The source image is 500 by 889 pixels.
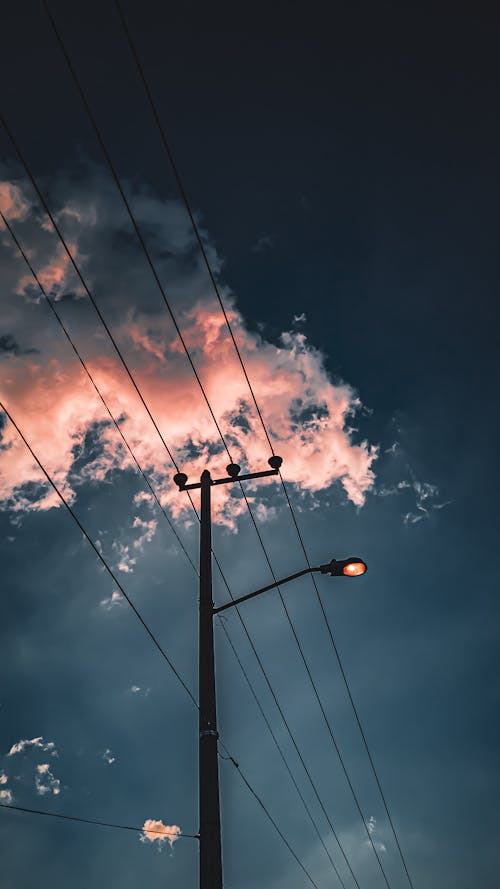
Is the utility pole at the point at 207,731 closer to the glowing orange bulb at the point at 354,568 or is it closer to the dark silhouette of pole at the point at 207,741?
the dark silhouette of pole at the point at 207,741

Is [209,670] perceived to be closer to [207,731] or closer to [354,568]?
[207,731]

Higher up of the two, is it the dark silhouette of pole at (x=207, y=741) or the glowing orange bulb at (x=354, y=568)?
the glowing orange bulb at (x=354, y=568)

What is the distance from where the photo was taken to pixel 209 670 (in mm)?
5727

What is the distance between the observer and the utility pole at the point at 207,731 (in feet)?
14.8

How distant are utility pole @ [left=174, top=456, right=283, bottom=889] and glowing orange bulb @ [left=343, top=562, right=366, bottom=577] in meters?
1.99

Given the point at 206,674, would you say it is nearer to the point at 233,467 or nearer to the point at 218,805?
the point at 218,805

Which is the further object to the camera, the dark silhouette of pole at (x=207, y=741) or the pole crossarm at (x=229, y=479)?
the pole crossarm at (x=229, y=479)

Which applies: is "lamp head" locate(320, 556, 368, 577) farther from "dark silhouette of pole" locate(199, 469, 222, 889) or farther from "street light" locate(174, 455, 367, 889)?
"dark silhouette of pole" locate(199, 469, 222, 889)

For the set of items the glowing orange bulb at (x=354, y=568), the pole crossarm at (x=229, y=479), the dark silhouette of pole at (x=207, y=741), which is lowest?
the dark silhouette of pole at (x=207, y=741)

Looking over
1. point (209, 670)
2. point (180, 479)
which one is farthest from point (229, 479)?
point (209, 670)

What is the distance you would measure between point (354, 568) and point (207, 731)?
2.95 metres

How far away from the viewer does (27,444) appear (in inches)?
254

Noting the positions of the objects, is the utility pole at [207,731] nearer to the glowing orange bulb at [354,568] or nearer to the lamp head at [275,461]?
the lamp head at [275,461]

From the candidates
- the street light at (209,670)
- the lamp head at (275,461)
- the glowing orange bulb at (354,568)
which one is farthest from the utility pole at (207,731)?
the glowing orange bulb at (354,568)
